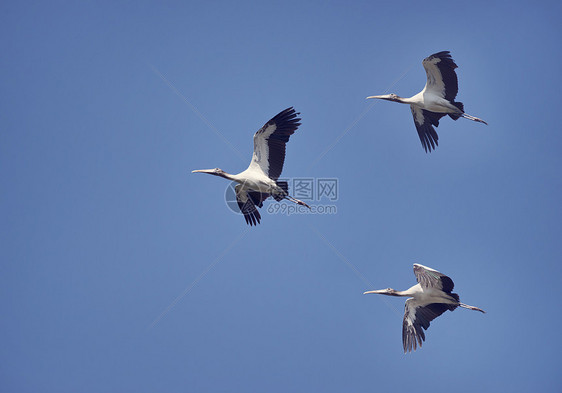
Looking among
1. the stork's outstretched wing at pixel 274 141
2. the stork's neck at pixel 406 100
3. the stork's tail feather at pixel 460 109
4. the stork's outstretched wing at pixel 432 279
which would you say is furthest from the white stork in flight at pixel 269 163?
the stork's tail feather at pixel 460 109

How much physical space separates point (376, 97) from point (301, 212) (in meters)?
4.79

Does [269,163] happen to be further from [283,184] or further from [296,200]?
[296,200]

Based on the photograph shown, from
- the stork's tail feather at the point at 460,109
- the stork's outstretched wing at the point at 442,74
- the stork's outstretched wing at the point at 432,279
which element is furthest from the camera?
the stork's tail feather at the point at 460,109

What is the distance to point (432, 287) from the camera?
62.5ft

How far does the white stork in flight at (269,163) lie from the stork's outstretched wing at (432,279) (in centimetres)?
428

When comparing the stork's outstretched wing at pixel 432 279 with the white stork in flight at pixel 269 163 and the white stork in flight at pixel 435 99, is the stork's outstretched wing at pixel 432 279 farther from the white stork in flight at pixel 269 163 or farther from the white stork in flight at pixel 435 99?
the white stork in flight at pixel 435 99

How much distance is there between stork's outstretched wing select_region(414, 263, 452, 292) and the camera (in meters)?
18.5

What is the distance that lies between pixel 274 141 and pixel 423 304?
22.2 ft

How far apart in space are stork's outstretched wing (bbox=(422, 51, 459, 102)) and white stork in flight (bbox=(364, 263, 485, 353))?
627cm

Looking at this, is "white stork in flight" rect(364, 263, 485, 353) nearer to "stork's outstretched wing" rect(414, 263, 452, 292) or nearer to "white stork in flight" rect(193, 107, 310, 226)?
"stork's outstretched wing" rect(414, 263, 452, 292)

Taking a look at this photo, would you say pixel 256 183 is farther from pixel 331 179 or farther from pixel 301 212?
pixel 331 179

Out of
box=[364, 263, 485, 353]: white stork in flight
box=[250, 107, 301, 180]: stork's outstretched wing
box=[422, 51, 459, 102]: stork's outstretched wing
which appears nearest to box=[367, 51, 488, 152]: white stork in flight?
box=[422, 51, 459, 102]: stork's outstretched wing

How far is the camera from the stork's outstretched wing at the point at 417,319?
65.0 feet

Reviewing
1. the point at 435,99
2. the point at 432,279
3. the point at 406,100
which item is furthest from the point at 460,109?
the point at 432,279
